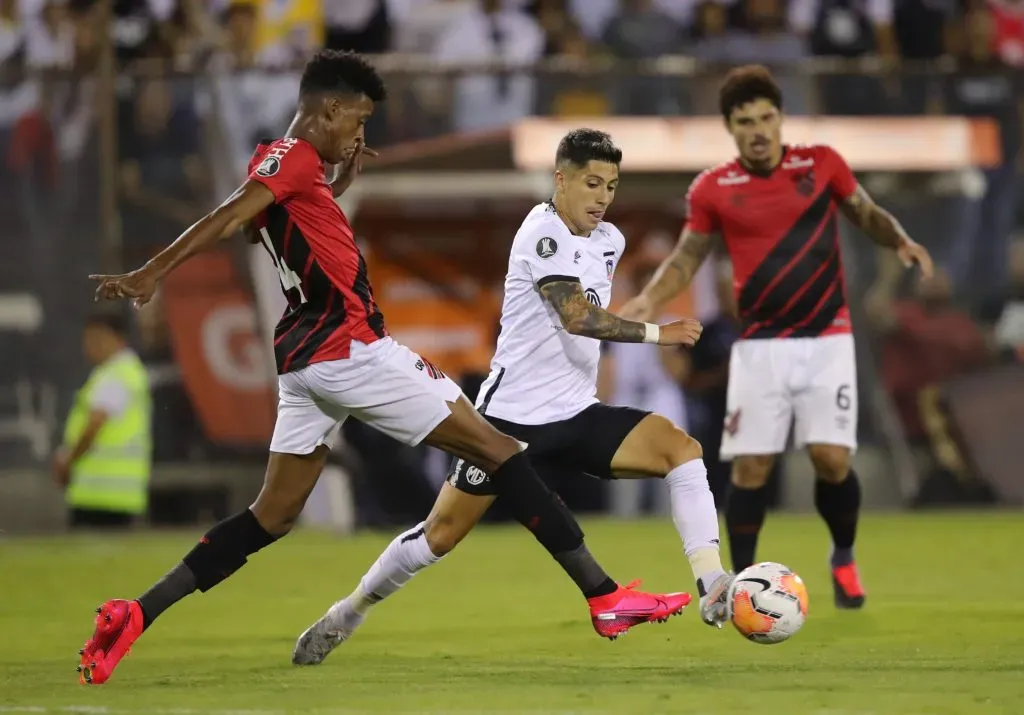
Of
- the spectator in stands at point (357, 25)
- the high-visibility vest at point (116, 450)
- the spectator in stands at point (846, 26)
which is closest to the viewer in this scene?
the high-visibility vest at point (116, 450)

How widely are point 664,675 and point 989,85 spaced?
9273mm

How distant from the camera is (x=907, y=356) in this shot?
48.5 ft

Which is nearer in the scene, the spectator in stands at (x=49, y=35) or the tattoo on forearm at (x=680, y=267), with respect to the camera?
the tattoo on forearm at (x=680, y=267)

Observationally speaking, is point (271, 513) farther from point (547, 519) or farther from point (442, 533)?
point (547, 519)

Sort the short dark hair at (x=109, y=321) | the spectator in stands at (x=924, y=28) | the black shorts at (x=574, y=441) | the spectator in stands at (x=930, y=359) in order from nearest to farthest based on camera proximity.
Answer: the black shorts at (x=574, y=441) → the short dark hair at (x=109, y=321) → the spectator in stands at (x=930, y=359) → the spectator in stands at (x=924, y=28)

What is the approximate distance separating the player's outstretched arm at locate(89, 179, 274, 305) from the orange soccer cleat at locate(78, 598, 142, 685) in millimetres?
1156

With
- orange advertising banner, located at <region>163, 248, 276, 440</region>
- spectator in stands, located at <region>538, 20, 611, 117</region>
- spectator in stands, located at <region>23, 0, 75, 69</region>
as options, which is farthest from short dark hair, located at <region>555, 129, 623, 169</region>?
spectator in stands, located at <region>23, 0, 75, 69</region>

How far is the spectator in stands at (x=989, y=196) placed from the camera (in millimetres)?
14531

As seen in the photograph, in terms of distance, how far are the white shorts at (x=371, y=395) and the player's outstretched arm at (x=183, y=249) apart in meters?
0.65

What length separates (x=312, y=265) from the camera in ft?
21.8

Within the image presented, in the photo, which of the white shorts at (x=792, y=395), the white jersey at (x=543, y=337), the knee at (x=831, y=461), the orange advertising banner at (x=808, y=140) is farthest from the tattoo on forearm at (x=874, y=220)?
the orange advertising banner at (x=808, y=140)

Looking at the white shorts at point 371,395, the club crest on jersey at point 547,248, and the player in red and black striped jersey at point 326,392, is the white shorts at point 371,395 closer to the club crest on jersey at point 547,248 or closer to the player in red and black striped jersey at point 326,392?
the player in red and black striped jersey at point 326,392

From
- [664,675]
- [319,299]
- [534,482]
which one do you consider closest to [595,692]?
[664,675]

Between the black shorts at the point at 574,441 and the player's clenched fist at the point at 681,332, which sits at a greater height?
the player's clenched fist at the point at 681,332
